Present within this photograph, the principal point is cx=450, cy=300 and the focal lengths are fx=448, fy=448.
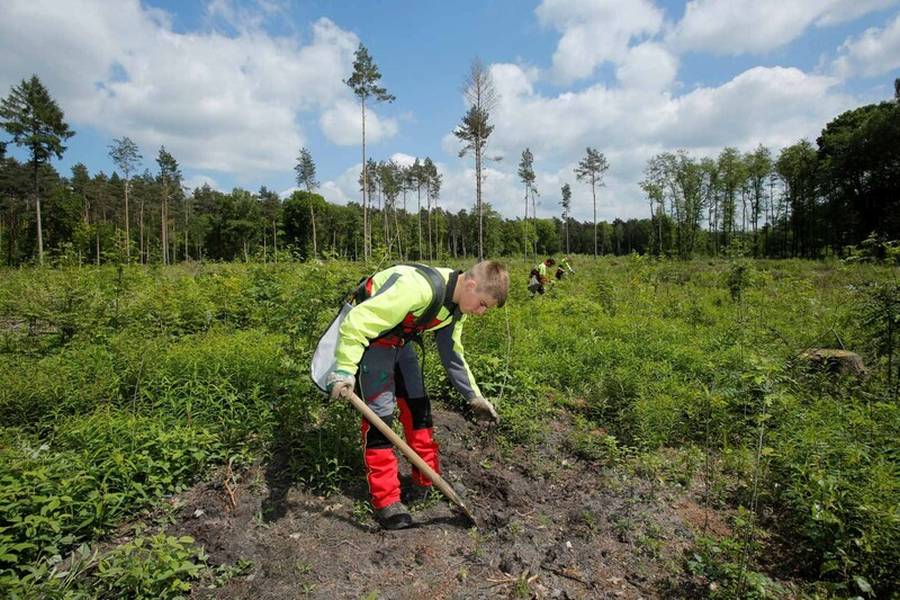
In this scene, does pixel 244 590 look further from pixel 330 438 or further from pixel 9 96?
pixel 9 96

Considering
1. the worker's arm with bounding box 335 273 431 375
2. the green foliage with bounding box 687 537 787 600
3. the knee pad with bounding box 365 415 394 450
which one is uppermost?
the worker's arm with bounding box 335 273 431 375

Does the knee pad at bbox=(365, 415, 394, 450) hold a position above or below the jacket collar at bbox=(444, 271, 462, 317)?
Result: below

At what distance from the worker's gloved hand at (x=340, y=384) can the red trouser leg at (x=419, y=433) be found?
85cm

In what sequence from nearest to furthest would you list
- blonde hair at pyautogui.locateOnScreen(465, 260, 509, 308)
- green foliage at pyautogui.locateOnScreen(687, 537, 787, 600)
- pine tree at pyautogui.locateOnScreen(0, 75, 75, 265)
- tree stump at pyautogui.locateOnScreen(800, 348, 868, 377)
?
1. green foliage at pyautogui.locateOnScreen(687, 537, 787, 600)
2. blonde hair at pyautogui.locateOnScreen(465, 260, 509, 308)
3. tree stump at pyautogui.locateOnScreen(800, 348, 868, 377)
4. pine tree at pyautogui.locateOnScreen(0, 75, 75, 265)

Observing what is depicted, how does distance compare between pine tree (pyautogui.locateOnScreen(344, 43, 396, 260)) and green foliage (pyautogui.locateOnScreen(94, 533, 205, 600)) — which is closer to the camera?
green foliage (pyautogui.locateOnScreen(94, 533, 205, 600))

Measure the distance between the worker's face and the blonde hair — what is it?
2 centimetres

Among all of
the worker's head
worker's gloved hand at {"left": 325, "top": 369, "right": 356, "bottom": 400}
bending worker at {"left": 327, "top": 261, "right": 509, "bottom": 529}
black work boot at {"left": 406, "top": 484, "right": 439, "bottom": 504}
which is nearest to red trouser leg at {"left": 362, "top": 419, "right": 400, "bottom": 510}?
bending worker at {"left": 327, "top": 261, "right": 509, "bottom": 529}

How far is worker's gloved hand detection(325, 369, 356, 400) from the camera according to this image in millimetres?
2582

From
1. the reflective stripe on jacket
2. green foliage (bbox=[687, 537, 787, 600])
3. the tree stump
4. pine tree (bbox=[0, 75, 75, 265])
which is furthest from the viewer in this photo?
pine tree (bbox=[0, 75, 75, 265])

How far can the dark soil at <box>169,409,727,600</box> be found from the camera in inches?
100

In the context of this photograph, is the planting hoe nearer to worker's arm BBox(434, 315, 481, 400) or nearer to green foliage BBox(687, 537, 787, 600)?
worker's arm BBox(434, 315, 481, 400)

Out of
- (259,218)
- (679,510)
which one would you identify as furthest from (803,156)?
(259,218)

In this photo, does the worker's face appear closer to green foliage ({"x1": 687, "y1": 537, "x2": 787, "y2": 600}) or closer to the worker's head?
the worker's head

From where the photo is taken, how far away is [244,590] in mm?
2441
